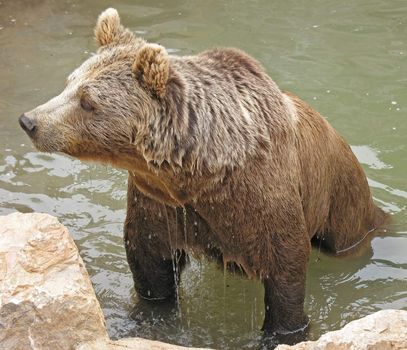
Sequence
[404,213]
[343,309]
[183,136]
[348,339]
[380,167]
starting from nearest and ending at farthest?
[348,339] < [183,136] < [343,309] < [404,213] < [380,167]

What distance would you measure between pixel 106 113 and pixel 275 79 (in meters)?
5.10

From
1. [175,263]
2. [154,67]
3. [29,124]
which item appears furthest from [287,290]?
[29,124]

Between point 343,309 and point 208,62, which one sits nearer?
point 208,62

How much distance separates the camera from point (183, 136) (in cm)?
485

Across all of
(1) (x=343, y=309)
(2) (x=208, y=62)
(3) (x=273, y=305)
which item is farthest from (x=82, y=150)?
(1) (x=343, y=309)

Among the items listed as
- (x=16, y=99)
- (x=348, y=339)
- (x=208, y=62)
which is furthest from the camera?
(x=16, y=99)

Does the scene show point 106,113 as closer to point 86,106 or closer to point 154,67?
point 86,106

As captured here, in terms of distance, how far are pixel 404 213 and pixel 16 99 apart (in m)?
4.51

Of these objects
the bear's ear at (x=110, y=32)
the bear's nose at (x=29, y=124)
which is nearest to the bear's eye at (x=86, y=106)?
the bear's nose at (x=29, y=124)

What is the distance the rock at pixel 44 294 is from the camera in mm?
4305

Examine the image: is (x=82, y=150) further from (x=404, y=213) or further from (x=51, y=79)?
(x=51, y=79)

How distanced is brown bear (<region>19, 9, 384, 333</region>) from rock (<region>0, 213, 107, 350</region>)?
58 cm

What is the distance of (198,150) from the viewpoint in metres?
4.88

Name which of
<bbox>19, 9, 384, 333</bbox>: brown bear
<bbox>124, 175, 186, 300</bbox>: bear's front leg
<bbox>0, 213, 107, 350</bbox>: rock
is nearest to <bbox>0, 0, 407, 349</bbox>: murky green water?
A: <bbox>124, 175, 186, 300</bbox>: bear's front leg
